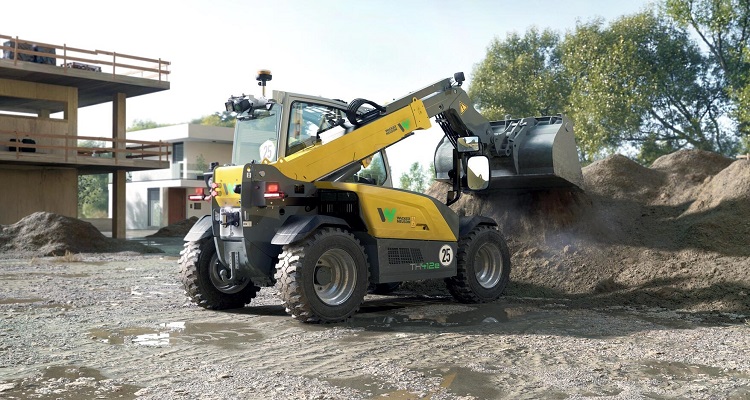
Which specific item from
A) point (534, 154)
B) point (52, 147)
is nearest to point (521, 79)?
point (52, 147)

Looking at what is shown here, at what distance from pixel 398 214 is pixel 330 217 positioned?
3.68ft

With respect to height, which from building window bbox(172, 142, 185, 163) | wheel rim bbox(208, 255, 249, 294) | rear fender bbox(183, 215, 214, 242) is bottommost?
wheel rim bbox(208, 255, 249, 294)

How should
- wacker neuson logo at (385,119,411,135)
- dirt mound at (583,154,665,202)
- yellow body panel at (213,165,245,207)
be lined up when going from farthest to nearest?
1. dirt mound at (583,154,665,202)
2. wacker neuson logo at (385,119,411,135)
3. yellow body panel at (213,165,245,207)

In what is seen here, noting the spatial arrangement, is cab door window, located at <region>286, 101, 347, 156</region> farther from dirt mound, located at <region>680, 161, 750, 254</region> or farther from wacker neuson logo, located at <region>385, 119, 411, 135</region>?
dirt mound, located at <region>680, 161, 750, 254</region>

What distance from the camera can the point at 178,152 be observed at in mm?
47312

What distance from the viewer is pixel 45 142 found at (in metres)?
29.5

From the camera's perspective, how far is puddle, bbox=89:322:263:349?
7758mm

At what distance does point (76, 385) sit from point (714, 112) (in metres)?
39.2

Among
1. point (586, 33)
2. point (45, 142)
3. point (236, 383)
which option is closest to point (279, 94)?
point (236, 383)

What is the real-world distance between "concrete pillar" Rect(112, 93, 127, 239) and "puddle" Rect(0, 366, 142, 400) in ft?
84.9

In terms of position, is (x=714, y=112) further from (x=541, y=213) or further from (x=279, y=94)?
(x=279, y=94)

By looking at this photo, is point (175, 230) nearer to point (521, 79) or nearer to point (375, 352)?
point (521, 79)

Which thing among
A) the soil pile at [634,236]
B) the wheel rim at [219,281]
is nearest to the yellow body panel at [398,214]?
the wheel rim at [219,281]

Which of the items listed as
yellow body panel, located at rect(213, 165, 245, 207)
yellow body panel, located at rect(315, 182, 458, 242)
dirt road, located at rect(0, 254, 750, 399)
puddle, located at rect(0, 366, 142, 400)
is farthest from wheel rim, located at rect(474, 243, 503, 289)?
puddle, located at rect(0, 366, 142, 400)
